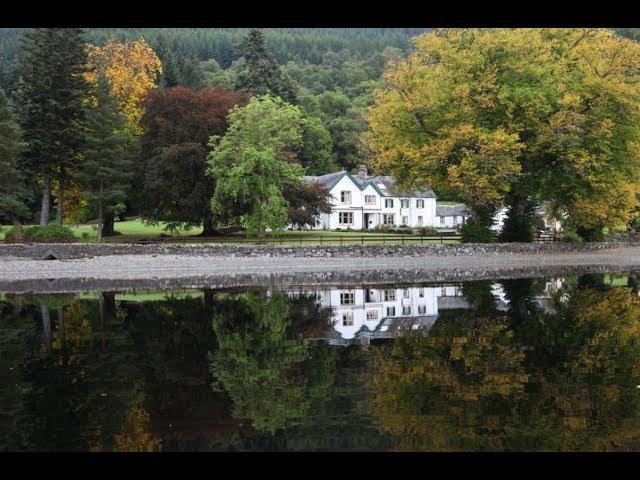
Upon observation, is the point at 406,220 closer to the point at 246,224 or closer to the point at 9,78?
the point at 246,224

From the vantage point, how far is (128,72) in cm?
5972

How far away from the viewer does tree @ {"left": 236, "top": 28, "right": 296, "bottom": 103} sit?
2997 inches

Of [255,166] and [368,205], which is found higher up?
[255,166]

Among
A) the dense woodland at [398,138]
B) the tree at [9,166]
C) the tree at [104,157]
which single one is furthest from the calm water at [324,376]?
the tree at [9,166]

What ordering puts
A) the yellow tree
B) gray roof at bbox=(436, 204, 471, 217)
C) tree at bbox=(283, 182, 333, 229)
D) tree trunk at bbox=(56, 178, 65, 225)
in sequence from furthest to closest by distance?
gray roof at bbox=(436, 204, 471, 217) → the yellow tree → tree at bbox=(283, 182, 333, 229) → tree trunk at bbox=(56, 178, 65, 225)

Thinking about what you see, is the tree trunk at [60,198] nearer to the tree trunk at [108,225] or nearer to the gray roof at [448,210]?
the tree trunk at [108,225]

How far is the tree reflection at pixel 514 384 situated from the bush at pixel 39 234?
31.9m

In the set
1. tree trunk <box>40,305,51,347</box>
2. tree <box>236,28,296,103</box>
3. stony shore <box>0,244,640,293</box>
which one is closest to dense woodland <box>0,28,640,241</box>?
stony shore <box>0,244,640,293</box>

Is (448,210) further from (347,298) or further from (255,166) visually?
(347,298)

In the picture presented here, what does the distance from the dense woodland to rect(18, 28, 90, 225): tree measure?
10cm

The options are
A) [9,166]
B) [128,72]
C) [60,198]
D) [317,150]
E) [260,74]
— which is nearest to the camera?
[9,166]

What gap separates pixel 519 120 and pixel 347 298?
22.9m

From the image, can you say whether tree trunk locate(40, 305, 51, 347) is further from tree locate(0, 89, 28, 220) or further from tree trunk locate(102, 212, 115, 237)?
tree trunk locate(102, 212, 115, 237)

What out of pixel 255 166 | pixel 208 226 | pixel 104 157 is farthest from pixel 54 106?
pixel 255 166
